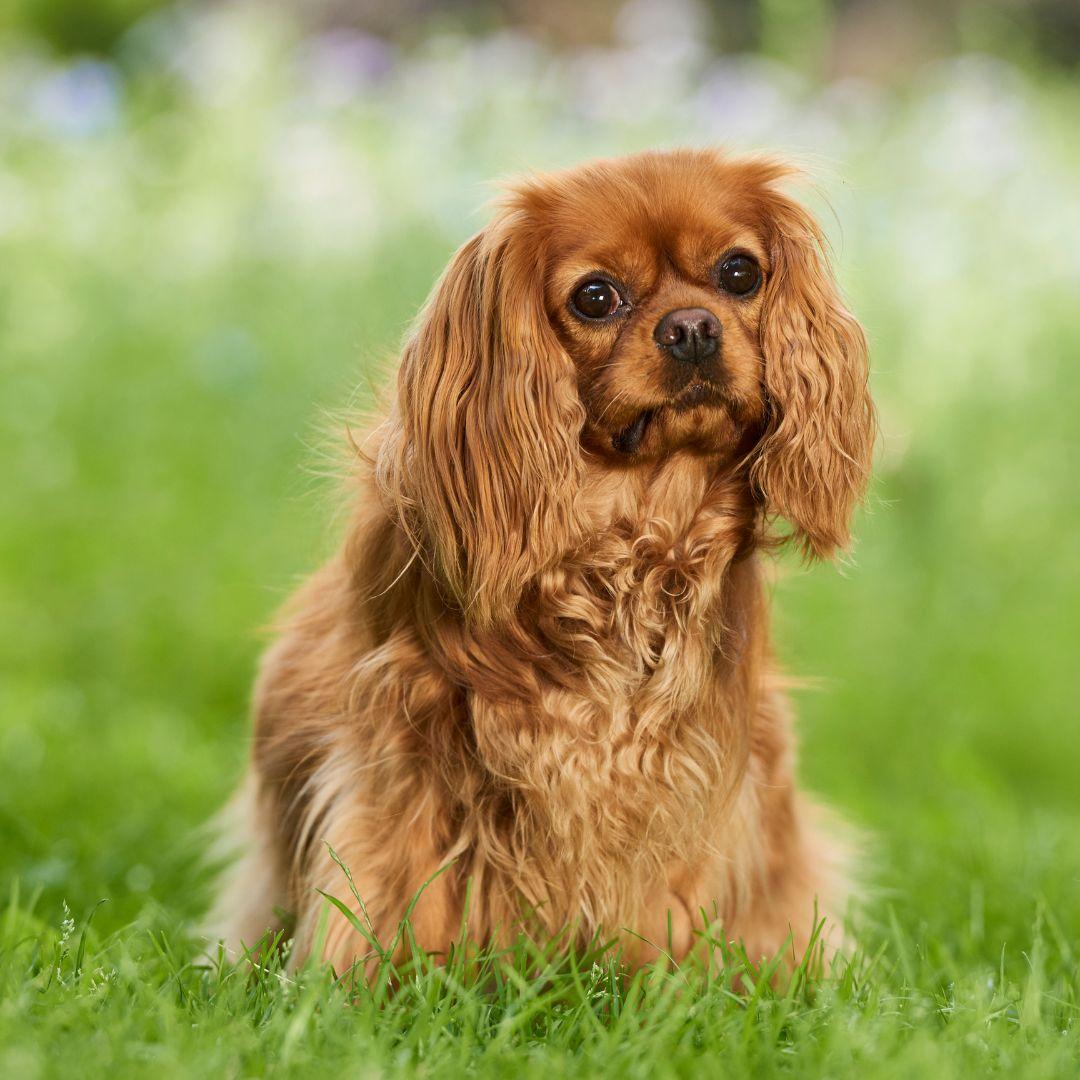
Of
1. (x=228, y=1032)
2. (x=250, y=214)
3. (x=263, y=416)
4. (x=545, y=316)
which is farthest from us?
(x=250, y=214)

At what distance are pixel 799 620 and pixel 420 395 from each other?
10.3 ft

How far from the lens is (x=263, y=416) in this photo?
6062 millimetres

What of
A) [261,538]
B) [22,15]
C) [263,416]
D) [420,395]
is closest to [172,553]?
[261,538]

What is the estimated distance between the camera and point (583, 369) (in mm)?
2566

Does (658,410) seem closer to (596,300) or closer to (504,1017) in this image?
(596,300)

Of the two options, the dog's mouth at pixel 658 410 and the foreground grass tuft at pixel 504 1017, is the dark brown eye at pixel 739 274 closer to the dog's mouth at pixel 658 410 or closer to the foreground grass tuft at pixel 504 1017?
the dog's mouth at pixel 658 410

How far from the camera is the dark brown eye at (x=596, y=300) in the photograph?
2523 millimetres

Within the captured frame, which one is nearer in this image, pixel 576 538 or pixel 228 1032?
pixel 228 1032

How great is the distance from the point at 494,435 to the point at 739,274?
49cm

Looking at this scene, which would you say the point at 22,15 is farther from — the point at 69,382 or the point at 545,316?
the point at 545,316

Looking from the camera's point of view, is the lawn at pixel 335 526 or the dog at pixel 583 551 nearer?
the lawn at pixel 335 526

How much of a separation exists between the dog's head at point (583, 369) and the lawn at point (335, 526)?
377 millimetres

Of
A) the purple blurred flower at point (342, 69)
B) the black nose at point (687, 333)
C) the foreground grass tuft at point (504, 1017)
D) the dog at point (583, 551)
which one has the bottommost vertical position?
the foreground grass tuft at point (504, 1017)

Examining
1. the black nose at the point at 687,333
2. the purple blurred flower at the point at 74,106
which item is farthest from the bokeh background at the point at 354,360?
the black nose at the point at 687,333
